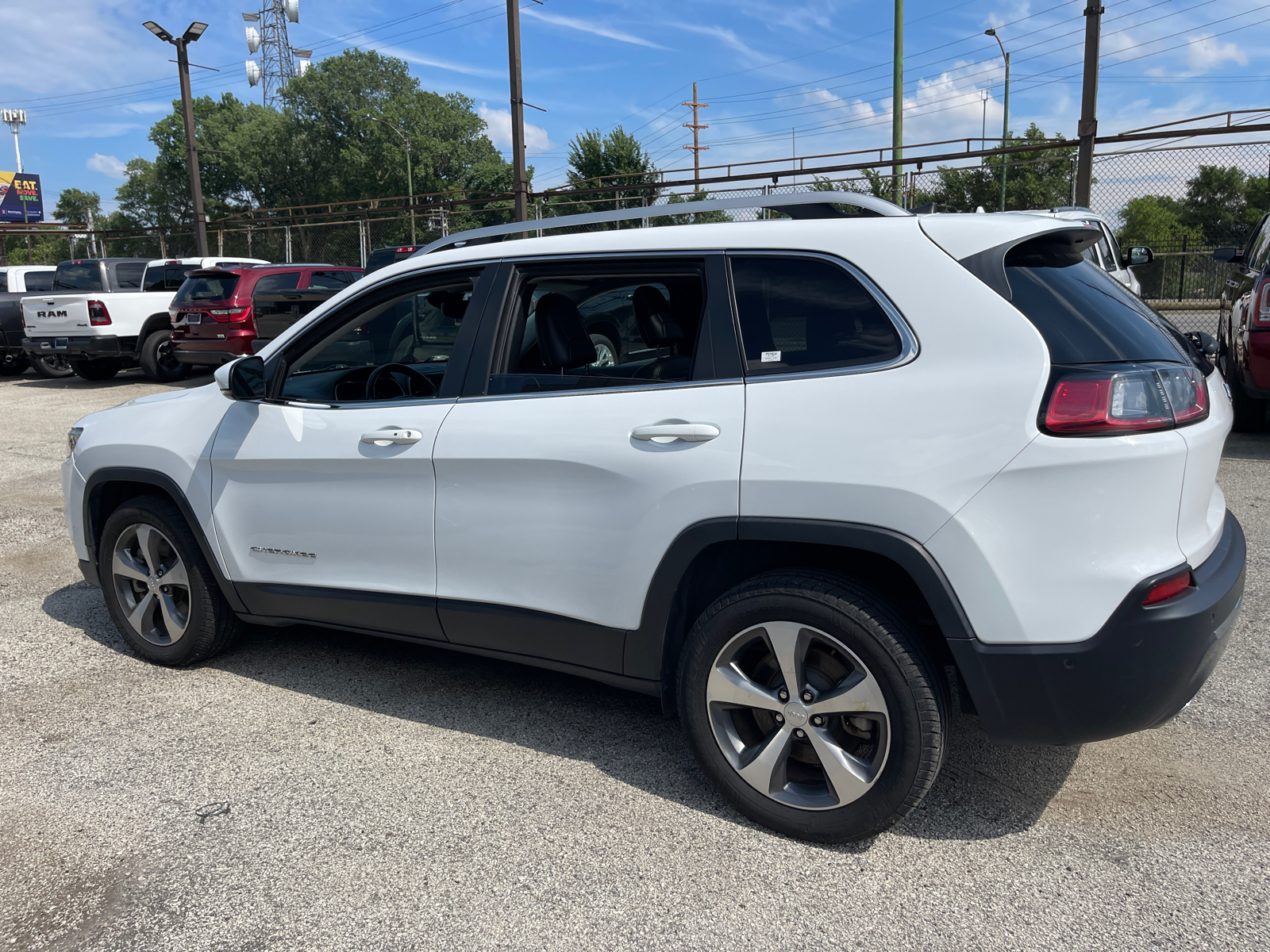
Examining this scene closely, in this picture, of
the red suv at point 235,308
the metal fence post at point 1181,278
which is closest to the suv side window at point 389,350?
the red suv at point 235,308

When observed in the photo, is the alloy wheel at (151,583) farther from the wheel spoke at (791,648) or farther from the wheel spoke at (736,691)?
the wheel spoke at (791,648)

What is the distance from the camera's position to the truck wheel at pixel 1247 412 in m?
8.38

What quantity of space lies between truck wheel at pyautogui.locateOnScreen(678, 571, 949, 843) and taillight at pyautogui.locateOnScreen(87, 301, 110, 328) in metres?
14.8

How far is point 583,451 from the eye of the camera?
296 centimetres

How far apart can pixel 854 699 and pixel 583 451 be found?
1.08 meters

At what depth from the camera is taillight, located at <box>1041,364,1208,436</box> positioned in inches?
92.4

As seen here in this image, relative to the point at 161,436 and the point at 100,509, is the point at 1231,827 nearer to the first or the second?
the point at 161,436

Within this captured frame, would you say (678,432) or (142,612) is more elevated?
(678,432)

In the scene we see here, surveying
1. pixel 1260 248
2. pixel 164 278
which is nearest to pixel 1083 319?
pixel 1260 248

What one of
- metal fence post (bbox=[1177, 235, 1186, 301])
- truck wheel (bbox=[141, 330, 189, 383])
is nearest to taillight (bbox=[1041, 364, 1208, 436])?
truck wheel (bbox=[141, 330, 189, 383])

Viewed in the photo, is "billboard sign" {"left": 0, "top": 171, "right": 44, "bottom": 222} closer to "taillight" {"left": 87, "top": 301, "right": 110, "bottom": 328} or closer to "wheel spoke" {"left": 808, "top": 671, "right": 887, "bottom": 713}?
"taillight" {"left": 87, "top": 301, "right": 110, "bottom": 328}

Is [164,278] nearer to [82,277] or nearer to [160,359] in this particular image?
[82,277]

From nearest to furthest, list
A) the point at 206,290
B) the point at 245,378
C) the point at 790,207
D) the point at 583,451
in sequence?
the point at 583,451
the point at 790,207
the point at 245,378
the point at 206,290

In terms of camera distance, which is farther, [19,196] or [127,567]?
[19,196]
